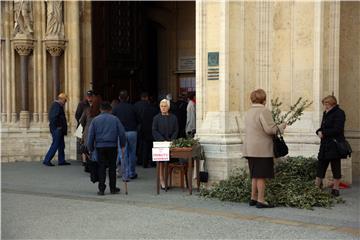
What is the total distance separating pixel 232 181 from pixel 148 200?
1405 mm

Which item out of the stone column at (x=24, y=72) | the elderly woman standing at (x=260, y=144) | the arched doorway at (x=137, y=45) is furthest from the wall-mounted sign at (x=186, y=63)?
the elderly woman standing at (x=260, y=144)

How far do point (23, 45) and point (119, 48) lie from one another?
10.4 ft

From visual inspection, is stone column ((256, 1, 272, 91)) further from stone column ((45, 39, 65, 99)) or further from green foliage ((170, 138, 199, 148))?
stone column ((45, 39, 65, 99))

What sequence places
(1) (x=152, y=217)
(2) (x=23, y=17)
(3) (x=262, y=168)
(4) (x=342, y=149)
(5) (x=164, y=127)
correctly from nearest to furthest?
(1) (x=152, y=217) → (3) (x=262, y=168) → (4) (x=342, y=149) → (5) (x=164, y=127) → (2) (x=23, y=17)

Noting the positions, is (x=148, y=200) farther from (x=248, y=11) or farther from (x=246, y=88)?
(x=248, y=11)

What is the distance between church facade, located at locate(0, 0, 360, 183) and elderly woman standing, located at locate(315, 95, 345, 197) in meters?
0.88

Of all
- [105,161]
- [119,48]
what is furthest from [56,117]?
[105,161]

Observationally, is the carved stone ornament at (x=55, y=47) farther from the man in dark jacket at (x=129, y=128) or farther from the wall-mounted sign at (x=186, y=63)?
the wall-mounted sign at (x=186, y=63)

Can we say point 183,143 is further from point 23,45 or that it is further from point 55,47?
point 23,45

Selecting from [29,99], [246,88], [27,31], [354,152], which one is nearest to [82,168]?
[29,99]

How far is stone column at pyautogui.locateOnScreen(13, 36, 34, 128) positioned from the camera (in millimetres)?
16031

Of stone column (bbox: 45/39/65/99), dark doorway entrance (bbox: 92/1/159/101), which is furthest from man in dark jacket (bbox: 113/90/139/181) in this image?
dark doorway entrance (bbox: 92/1/159/101)

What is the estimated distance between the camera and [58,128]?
1520 cm

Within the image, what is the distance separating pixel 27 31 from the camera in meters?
16.0
